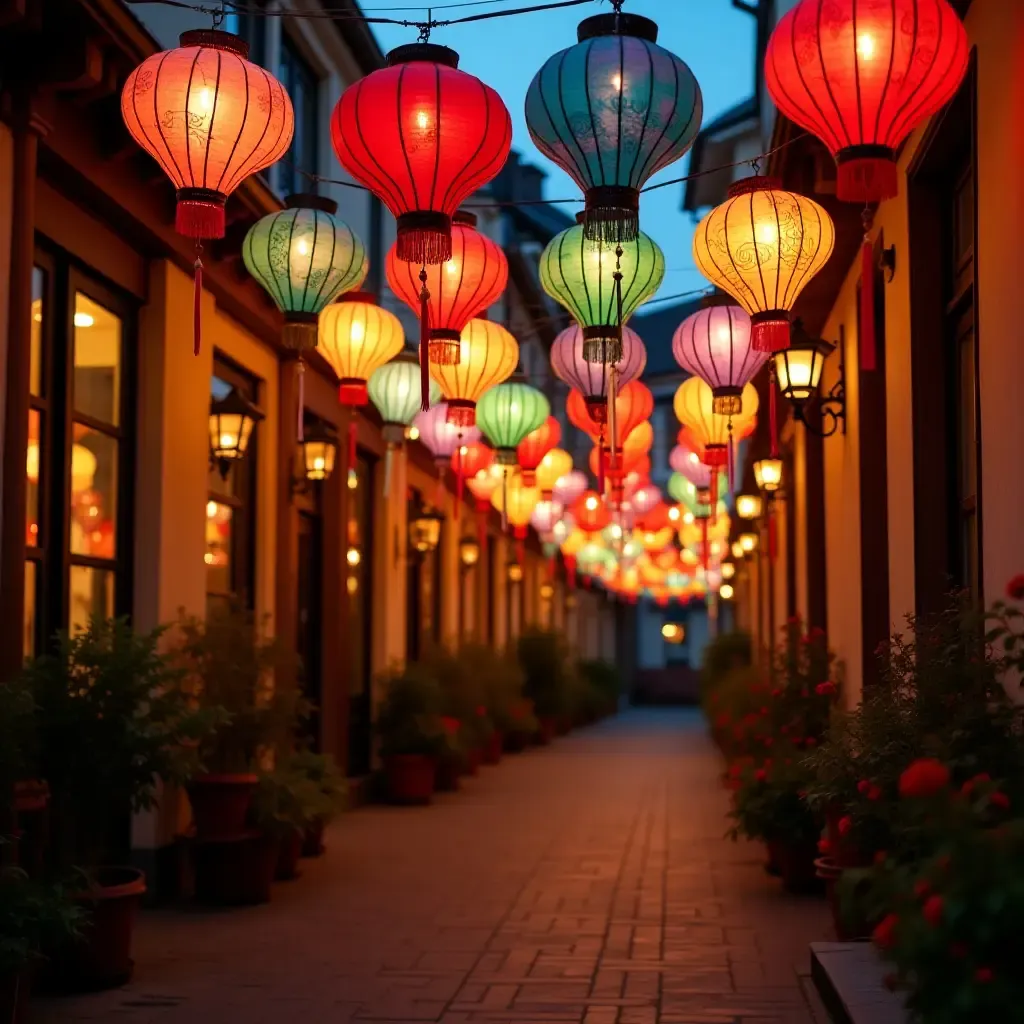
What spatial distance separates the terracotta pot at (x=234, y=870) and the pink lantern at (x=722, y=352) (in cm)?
372

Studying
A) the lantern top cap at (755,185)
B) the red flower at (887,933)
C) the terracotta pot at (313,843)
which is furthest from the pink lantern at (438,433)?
the red flower at (887,933)

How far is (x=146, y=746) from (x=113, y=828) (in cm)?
244

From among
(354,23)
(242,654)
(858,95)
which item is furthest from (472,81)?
(354,23)

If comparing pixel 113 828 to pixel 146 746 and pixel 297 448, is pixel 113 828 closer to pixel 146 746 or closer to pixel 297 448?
pixel 146 746

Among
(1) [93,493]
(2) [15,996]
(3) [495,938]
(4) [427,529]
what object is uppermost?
(4) [427,529]

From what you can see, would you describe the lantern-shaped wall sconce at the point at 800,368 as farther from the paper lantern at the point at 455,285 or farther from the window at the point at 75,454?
the window at the point at 75,454

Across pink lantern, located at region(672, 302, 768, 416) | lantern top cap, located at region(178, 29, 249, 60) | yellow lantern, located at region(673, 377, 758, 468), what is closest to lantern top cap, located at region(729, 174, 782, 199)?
pink lantern, located at region(672, 302, 768, 416)

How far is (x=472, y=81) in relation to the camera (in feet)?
17.0

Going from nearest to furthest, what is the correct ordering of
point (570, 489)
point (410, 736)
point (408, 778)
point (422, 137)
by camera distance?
point (422, 137) → point (408, 778) → point (410, 736) → point (570, 489)

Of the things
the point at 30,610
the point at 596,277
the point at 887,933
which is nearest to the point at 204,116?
the point at 596,277

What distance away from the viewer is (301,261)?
6.71 m

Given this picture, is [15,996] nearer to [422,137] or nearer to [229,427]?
[422,137]

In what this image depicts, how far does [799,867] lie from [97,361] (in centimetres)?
513

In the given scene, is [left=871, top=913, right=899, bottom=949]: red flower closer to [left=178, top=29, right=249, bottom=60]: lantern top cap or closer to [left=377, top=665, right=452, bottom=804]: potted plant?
[left=178, top=29, right=249, bottom=60]: lantern top cap
